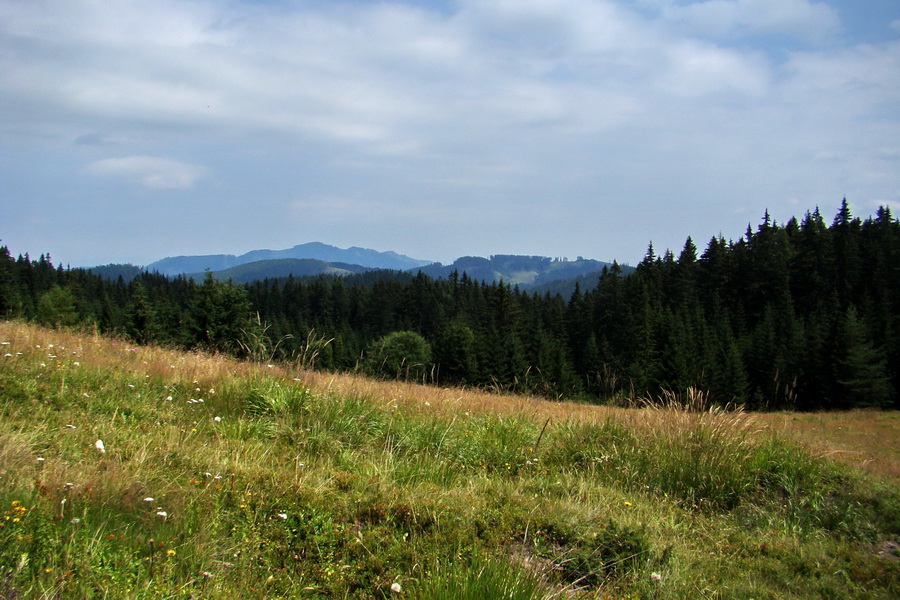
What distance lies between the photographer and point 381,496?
4035mm

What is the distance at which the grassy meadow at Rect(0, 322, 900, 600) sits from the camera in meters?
2.88

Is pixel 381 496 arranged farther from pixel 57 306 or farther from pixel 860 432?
pixel 57 306

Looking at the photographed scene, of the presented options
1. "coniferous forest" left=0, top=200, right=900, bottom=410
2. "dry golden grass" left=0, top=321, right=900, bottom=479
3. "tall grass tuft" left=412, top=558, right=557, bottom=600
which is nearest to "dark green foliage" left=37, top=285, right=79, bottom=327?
"coniferous forest" left=0, top=200, right=900, bottom=410

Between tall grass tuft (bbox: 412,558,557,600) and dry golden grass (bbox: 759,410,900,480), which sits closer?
tall grass tuft (bbox: 412,558,557,600)

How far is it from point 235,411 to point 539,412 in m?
4.93

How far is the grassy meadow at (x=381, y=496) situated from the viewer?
2.88 m

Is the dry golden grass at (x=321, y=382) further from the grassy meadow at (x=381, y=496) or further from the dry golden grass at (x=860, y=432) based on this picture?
the dry golden grass at (x=860, y=432)

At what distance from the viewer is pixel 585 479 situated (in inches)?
229

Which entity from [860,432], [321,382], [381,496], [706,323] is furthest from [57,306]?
[706,323]

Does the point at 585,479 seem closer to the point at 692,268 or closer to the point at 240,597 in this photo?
the point at 240,597

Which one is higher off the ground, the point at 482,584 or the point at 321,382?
the point at 321,382

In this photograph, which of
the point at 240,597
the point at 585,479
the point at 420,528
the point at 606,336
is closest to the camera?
the point at 240,597

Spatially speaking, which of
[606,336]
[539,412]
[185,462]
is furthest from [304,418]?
[606,336]

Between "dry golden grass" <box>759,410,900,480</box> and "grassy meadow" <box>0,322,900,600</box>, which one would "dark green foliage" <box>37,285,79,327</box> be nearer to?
"grassy meadow" <box>0,322,900,600</box>
